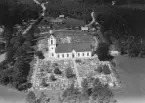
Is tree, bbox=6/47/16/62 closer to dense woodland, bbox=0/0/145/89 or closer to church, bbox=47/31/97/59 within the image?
dense woodland, bbox=0/0/145/89

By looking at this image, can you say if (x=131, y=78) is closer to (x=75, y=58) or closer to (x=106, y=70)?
(x=106, y=70)

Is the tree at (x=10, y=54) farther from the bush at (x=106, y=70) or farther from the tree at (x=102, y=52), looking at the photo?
the bush at (x=106, y=70)

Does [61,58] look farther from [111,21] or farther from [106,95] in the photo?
[111,21]

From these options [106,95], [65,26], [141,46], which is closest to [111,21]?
[65,26]

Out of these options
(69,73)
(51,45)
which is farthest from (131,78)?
(51,45)

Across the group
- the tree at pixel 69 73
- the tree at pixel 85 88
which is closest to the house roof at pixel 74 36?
the tree at pixel 69 73

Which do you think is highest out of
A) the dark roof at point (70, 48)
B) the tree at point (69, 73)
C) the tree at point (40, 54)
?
the dark roof at point (70, 48)
